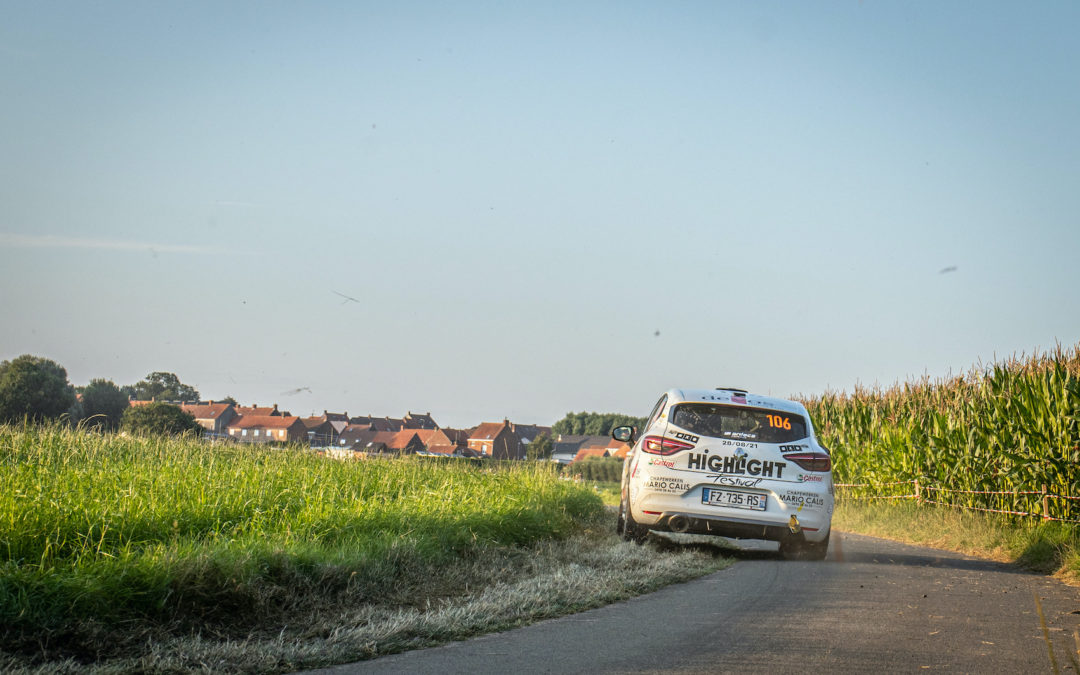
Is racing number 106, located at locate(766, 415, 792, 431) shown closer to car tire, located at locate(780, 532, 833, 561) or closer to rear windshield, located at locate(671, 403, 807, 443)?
rear windshield, located at locate(671, 403, 807, 443)

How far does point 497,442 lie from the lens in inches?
1471

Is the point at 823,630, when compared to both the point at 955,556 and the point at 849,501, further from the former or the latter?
the point at 849,501

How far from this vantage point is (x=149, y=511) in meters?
→ 7.73

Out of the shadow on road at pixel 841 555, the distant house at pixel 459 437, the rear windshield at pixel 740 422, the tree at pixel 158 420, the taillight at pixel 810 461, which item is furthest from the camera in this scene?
the distant house at pixel 459 437

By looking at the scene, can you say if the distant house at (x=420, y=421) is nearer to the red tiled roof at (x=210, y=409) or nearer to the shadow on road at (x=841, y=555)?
the red tiled roof at (x=210, y=409)

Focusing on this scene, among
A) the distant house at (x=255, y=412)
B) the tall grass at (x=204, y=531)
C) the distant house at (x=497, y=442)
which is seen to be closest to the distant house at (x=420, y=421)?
the distant house at (x=497, y=442)

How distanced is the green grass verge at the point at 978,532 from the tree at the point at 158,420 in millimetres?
11376

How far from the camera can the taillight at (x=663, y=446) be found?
10852 millimetres

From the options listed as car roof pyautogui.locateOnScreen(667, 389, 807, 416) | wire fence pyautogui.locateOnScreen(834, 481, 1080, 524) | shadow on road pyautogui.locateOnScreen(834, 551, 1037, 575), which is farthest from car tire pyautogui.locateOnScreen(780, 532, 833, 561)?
wire fence pyautogui.locateOnScreen(834, 481, 1080, 524)

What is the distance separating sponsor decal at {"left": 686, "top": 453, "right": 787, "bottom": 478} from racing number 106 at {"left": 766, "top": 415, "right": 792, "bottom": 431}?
483mm

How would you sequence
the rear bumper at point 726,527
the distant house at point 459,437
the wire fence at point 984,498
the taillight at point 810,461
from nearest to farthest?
the rear bumper at point 726,527 → the taillight at point 810,461 → the wire fence at point 984,498 → the distant house at point 459,437

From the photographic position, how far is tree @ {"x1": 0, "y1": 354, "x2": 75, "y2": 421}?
13547mm

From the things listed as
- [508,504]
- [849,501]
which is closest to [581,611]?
[508,504]

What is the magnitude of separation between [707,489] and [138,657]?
6.94 m
